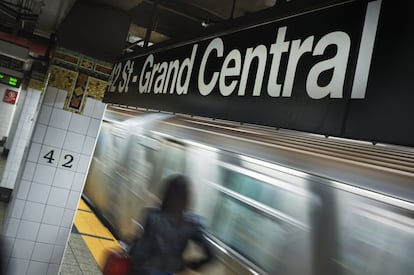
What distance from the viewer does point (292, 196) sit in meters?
3.28

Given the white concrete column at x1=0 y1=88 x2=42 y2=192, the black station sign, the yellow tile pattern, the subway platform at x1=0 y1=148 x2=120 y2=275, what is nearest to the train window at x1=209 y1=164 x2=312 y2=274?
the subway platform at x1=0 y1=148 x2=120 y2=275

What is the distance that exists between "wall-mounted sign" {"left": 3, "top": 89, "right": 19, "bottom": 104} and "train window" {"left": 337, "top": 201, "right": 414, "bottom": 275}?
Answer: 19585mm

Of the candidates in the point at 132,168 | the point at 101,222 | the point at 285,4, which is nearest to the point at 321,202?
the point at 285,4

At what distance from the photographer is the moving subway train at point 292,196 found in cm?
214

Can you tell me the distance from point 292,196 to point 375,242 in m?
0.84

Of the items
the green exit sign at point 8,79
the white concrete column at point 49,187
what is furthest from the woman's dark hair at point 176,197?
the green exit sign at point 8,79

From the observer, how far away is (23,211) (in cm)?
444

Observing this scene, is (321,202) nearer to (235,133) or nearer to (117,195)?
(235,133)

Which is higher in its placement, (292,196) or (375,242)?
(292,196)

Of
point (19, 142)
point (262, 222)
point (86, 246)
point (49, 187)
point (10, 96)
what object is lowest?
point (86, 246)

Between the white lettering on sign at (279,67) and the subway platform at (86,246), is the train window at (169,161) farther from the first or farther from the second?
the white lettering on sign at (279,67)

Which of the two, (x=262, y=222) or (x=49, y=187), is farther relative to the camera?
(x=49, y=187)

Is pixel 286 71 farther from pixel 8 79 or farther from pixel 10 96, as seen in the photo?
pixel 10 96

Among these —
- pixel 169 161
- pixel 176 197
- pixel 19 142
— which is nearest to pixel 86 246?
pixel 169 161
